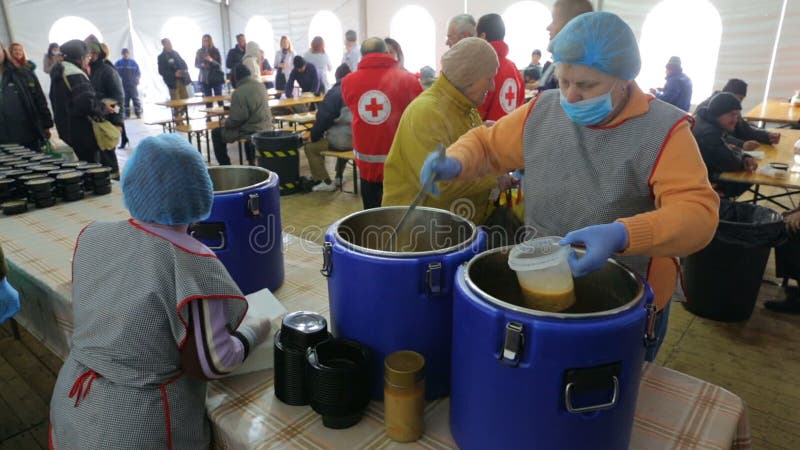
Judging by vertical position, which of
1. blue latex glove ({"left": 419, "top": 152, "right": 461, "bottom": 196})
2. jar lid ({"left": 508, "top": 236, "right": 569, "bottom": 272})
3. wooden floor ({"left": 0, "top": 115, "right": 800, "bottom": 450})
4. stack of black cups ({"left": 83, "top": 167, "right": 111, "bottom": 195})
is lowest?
wooden floor ({"left": 0, "top": 115, "right": 800, "bottom": 450})

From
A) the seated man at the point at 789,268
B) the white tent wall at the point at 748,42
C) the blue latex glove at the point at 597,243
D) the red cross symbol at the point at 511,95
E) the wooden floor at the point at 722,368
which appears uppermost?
the white tent wall at the point at 748,42

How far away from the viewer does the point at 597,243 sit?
96 centimetres

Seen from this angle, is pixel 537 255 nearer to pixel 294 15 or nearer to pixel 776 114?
pixel 776 114

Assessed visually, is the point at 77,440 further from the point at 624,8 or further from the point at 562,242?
the point at 624,8

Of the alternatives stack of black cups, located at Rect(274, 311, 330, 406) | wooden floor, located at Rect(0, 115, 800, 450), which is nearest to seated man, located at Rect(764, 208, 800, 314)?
wooden floor, located at Rect(0, 115, 800, 450)

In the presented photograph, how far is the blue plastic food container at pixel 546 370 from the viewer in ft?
2.68

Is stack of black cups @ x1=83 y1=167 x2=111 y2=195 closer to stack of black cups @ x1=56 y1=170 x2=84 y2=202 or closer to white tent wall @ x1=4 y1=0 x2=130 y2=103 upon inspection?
stack of black cups @ x1=56 y1=170 x2=84 y2=202

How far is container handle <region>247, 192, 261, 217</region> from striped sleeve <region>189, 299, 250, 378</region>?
1.60ft

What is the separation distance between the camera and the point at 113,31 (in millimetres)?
12734

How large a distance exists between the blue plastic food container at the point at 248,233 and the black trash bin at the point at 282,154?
12.0ft

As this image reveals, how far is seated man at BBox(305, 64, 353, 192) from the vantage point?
17.2 ft

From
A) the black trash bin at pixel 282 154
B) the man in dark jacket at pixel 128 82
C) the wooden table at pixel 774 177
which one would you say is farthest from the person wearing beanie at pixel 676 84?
the man in dark jacket at pixel 128 82

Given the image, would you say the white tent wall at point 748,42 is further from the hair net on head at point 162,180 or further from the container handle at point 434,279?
the hair net on head at point 162,180

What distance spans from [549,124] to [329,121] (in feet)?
14.1
